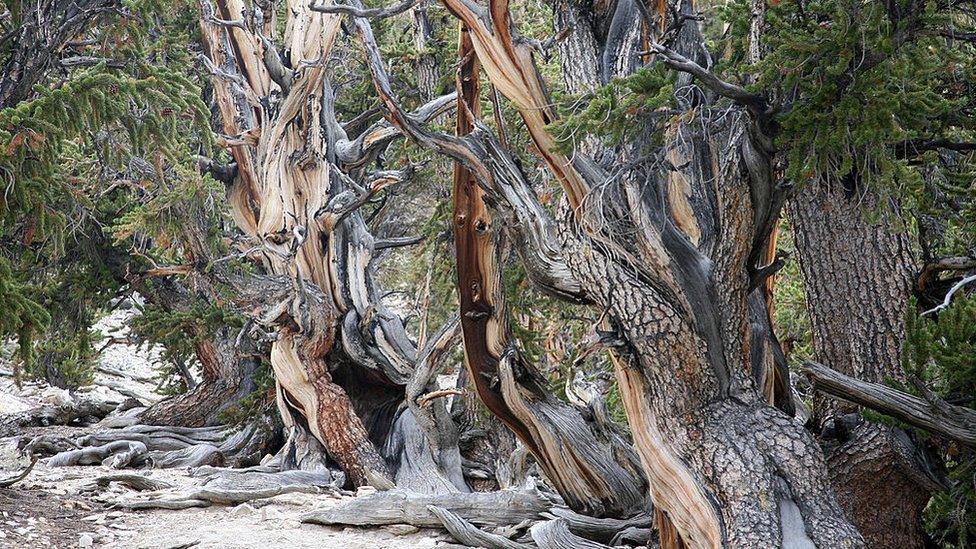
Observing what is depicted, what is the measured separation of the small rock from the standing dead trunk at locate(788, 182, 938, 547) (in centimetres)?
262

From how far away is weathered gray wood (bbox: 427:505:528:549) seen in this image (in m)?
5.40

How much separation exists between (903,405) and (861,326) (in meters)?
0.84

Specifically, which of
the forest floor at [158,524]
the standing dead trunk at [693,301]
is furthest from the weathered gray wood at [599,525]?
the standing dead trunk at [693,301]

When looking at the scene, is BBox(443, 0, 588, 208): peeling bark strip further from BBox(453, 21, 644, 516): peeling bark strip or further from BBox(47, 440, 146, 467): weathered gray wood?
BBox(47, 440, 146, 467): weathered gray wood

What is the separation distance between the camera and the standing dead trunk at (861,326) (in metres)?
4.46

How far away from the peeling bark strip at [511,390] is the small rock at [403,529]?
3.06 feet

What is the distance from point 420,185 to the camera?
1031 centimetres

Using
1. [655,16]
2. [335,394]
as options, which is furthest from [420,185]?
[655,16]

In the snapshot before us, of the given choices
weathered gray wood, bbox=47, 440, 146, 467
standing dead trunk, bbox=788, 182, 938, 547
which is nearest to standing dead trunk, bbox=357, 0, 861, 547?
standing dead trunk, bbox=788, 182, 938, 547

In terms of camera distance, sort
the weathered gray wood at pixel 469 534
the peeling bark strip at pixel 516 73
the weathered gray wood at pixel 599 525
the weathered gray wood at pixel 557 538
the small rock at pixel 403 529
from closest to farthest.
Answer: the peeling bark strip at pixel 516 73 → the weathered gray wood at pixel 557 538 → the weathered gray wood at pixel 469 534 → the weathered gray wood at pixel 599 525 → the small rock at pixel 403 529

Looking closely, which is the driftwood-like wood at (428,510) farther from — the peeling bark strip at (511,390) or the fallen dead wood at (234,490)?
the fallen dead wood at (234,490)

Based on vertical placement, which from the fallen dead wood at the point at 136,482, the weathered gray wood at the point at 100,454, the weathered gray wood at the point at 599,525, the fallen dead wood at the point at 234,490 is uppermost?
the weathered gray wood at the point at 100,454

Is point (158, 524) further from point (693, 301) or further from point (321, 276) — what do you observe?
point (693, 301)

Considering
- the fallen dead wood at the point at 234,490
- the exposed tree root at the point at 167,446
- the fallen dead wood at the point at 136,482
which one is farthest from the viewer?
the exposed tree root at the point at 167,446
